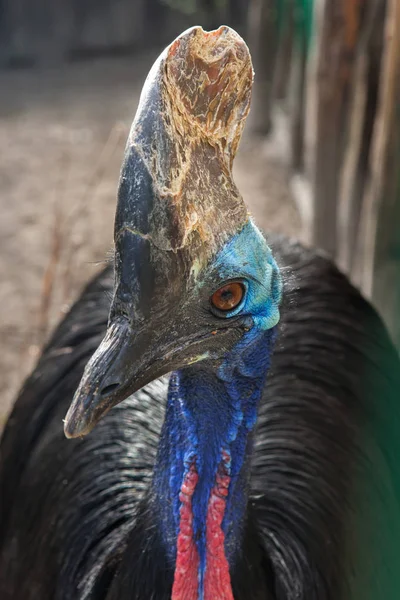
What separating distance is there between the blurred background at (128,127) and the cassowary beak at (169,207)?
1.42m

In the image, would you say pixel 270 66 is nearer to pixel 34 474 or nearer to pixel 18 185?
pixel 18 185

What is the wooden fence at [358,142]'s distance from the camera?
2.71 metres

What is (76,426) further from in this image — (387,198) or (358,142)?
(358,142)

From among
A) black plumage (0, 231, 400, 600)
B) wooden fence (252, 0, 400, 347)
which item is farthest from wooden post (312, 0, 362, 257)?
black plumage (0, 231, 400, 600)

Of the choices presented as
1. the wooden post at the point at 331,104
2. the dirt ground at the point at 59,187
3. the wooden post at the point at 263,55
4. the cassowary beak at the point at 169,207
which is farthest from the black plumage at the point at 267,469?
the wooden post at the point at 263,55

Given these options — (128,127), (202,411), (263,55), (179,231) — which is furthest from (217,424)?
(128,127)

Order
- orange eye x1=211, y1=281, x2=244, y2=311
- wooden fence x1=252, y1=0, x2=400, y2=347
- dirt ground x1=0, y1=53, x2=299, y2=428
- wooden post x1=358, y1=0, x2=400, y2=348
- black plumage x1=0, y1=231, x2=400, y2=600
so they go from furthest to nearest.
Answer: dirt ground x1=0, y1=53, x2=299, y2=428 < wooden fence x1=252, y1=0, x2=400, y2=347 < wooden post x1=358, y1=0, x2=400, y2=348 < black plumage x1=0, y1=231, x2=400, y2=600 < orange eye x1=211, y1=281, x2=244, y2=311

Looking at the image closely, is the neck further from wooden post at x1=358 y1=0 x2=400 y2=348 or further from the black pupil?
wooden post at x1=358 y1=0 x2=400 y2=348

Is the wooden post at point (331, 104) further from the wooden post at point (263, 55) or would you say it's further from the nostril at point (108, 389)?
the nostril at point (108, 389)

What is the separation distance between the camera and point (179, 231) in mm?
1159

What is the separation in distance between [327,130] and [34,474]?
6.37 ft

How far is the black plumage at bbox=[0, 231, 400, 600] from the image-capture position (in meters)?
1.65

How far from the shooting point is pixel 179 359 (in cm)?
132

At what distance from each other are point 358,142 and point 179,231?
2155 mm
